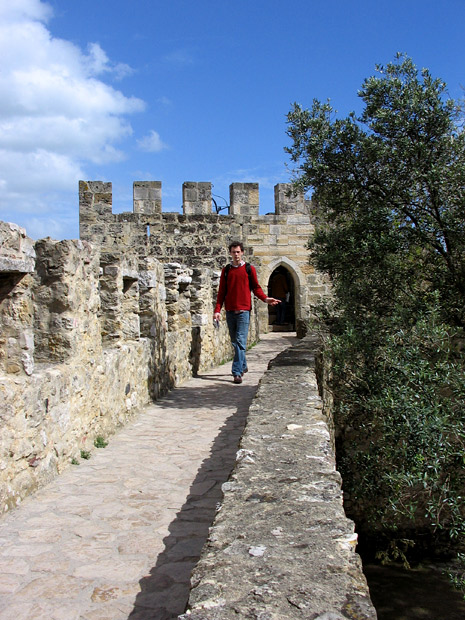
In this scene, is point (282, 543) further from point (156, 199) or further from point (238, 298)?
point (156, 199)

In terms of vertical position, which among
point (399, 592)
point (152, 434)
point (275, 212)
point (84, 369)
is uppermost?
point (275, 212)

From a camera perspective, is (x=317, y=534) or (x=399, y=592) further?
(x=399, y=592)

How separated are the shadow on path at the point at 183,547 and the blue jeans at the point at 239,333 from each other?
3.20 m

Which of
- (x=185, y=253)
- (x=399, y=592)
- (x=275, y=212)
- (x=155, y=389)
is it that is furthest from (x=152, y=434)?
(x=275, y=212)

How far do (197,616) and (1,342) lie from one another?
2542 mm

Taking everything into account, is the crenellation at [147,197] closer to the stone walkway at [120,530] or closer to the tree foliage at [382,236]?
the tree foliage at [382,236]

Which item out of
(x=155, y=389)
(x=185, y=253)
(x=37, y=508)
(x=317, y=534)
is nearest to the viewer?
(x=317, y=534)

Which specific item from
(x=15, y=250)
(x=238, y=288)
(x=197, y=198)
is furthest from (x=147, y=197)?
(x=15, y=250)

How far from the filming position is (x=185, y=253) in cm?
1561

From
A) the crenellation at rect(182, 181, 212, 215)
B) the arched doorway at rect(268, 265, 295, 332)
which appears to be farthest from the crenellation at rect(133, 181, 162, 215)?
the arched doorway at rect(268, 265, 295, 332)

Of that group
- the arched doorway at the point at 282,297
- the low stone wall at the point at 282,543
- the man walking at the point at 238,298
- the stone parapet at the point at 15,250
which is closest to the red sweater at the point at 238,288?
the man walking at the point at 238,298

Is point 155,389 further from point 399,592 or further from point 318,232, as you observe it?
point 399,592

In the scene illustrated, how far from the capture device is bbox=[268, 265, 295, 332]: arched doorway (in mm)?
19764

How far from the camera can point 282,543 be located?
201cm
